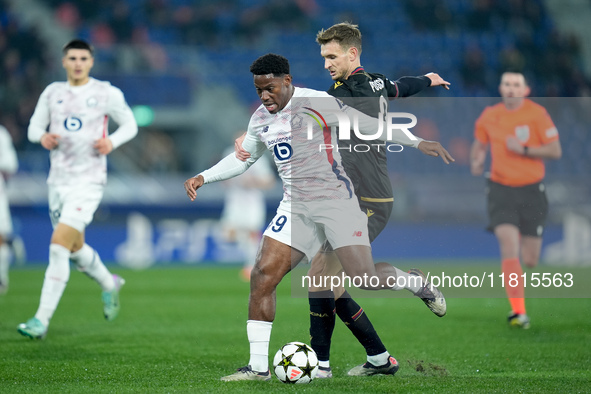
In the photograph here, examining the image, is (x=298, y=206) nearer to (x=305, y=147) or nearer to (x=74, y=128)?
(x=305, y=147)

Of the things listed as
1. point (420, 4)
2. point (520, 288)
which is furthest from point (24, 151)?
point (520, 288)

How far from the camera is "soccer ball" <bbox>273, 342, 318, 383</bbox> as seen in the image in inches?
194

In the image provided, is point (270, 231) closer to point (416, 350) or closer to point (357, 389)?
point (357, 389)

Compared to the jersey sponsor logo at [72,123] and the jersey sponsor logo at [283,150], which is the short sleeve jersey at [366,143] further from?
the jersey sponsor logo at [72,123]

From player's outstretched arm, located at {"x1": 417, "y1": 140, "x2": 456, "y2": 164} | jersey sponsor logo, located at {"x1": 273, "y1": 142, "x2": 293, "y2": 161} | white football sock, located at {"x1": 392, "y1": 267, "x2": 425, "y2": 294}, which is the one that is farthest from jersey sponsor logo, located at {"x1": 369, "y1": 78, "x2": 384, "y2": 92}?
white football sock, located at {"x1": 392, "y1": 267, "x2": 425, "y2": 294}

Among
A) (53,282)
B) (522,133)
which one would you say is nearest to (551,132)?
(522,133)

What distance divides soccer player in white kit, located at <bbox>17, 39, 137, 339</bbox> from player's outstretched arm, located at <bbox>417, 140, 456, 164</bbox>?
3.37 meters

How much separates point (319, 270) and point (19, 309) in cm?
504

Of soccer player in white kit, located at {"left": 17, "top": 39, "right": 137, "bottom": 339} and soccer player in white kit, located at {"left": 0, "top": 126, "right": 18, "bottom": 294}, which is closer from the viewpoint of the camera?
soccer player in white kit, located at {"left": 17, "top": 39, "right": 137, "bottom": 339}

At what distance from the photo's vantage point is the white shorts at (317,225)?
5.07 metres

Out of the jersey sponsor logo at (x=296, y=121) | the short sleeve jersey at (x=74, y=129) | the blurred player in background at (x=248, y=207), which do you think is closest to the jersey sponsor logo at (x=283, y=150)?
the jersey sponsor logo at (x=296, y=121)

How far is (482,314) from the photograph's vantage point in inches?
360

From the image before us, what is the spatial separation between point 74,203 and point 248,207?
7385 mm

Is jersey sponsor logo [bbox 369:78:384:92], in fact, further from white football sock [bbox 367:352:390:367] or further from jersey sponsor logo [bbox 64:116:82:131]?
jersey sponsor logo [bbox 64:116:82:131]
